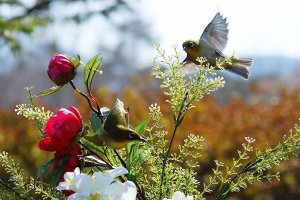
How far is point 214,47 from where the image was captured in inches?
31.3

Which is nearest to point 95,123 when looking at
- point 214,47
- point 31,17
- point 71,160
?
point 71,160

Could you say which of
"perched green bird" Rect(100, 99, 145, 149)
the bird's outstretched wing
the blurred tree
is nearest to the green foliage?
"perched green bird" Rect(100, 99, 145, 149)

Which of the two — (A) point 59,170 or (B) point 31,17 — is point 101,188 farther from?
(B) point 31,17

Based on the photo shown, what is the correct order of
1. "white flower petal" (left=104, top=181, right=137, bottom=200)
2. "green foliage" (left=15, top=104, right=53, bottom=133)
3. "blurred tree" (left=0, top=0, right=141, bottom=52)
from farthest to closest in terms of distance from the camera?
"blurred tree" (left=0, top=0, right=141, bottom=52), "green foliage" (left=15, top=104, right=53, bottom=133), "white flower petal" (left=104, top=181, right=137, bottom=200)

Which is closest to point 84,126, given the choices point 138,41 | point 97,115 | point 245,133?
point 97,115

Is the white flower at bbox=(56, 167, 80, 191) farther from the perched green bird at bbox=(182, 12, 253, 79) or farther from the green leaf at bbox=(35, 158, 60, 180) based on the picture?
the perched green bird at bbox=(182, 12, 253, 79)

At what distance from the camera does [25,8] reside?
487 centimetres

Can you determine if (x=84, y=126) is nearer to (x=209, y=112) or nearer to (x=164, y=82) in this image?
(x=164, y=82)

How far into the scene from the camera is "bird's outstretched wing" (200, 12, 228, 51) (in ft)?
A: 2.62

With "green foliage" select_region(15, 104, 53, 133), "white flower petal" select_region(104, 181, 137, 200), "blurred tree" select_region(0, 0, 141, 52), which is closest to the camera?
"white flower petal" select_region(104, 181, 137, 200)

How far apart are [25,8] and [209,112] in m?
1.69

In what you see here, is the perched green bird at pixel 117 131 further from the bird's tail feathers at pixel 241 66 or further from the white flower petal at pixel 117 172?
the bird's tail feathers at pixel 241 66

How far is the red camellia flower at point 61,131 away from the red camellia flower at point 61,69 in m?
0.05

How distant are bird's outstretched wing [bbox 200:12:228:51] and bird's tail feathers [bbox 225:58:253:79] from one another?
0.10 feet
